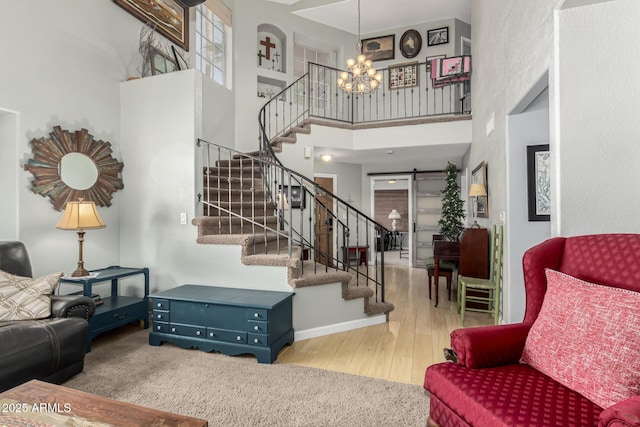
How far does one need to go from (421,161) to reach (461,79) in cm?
228

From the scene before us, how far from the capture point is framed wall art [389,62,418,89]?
296 inches

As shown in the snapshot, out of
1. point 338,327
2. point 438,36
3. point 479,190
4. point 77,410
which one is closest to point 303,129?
point 479,190

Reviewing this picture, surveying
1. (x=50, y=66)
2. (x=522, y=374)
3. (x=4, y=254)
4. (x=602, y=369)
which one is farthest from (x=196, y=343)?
(x=50, y=66)

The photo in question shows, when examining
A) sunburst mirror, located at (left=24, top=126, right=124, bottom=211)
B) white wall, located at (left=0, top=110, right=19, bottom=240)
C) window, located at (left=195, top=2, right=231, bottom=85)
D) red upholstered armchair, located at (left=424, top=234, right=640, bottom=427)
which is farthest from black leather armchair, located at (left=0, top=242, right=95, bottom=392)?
window, located at (left=195, top=2, right=231, bottom=85)

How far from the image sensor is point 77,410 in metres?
1.32

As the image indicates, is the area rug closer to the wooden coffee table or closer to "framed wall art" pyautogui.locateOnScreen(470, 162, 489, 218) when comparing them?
the wooden coffee table

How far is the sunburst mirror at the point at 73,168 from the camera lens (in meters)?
3.23

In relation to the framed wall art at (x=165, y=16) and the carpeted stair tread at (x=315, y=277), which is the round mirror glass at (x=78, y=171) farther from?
the carpeted stair tread at (x=315, y=277)

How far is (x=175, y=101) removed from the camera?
12.3 ft

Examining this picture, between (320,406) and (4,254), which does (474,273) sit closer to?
(320,406)

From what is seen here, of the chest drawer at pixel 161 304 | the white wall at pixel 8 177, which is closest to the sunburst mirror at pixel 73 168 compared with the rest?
the white wall at pixel 8 177

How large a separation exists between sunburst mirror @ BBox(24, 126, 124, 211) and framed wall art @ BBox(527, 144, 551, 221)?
173 inches

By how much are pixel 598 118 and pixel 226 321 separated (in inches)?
118

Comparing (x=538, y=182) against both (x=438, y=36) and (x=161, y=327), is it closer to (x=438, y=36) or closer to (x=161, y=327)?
(x=161, y=327)
